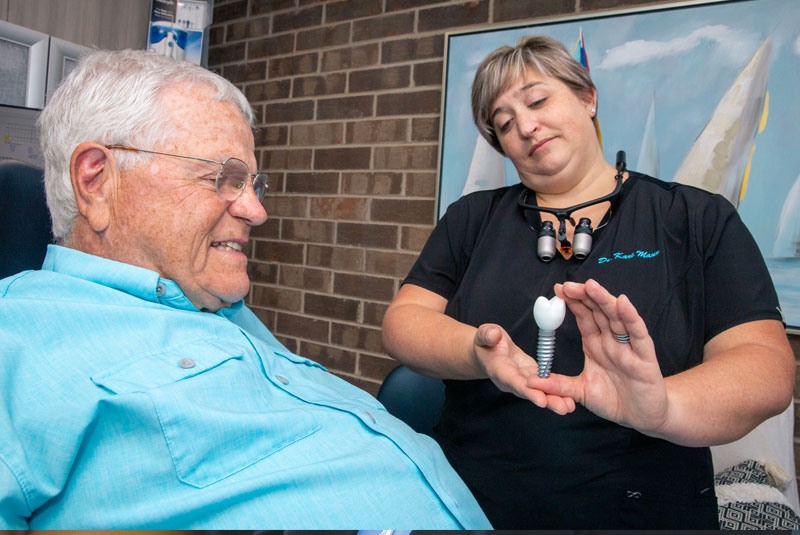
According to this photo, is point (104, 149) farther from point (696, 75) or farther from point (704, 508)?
point (696, 75)

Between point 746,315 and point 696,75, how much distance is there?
1281mm

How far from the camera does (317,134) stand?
112 inches

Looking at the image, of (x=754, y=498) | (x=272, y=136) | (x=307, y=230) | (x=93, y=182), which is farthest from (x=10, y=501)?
(x=272, y=136)

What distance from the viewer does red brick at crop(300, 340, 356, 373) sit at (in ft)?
8.93

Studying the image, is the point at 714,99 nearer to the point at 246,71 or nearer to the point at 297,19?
the point at 297,19

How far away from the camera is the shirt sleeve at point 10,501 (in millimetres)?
623

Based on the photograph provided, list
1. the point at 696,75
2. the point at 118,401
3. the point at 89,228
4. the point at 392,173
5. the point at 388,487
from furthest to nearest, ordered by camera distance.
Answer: the point at 392,173
the point at 696,75
the point at 89,228
the point at 388,487
the point at 118,401

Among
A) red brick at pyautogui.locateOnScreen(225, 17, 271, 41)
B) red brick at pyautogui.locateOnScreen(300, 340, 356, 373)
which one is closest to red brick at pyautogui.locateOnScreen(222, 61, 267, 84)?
red brick at pyautogui.locateOnScreen(225, 17, 271, 41)

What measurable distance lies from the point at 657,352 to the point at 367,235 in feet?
5.78

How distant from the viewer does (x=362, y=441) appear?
879 millimetres

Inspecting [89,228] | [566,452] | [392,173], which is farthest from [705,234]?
[392,173]

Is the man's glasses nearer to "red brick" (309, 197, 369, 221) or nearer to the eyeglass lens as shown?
the eyeglass lens

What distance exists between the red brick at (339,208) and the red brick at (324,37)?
32.2 inches

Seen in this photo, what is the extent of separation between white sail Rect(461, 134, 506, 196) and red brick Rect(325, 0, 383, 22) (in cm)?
93
